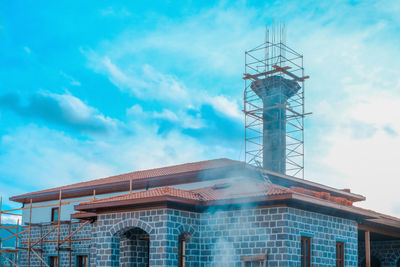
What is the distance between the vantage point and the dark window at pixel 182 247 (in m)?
17.1

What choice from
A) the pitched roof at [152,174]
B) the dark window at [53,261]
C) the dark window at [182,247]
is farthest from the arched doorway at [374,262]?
the dark window at [53,261]

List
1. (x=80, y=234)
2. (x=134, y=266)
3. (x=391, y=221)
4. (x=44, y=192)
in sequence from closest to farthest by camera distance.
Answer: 1. (x=134, y=266)
2. (x=391, y=221)
3. (x=80, y=234)
4. (x=44, y=192)

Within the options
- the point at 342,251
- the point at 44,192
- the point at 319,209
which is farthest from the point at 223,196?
the point at 44,192

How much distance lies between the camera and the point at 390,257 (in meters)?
25.5

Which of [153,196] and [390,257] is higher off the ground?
[153,196]

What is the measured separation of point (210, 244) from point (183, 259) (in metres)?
0.95

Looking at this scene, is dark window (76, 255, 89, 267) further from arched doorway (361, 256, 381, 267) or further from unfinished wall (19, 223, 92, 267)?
arched doorway (361, 256, 381, 267)

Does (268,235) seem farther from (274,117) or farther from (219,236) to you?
(274,117)

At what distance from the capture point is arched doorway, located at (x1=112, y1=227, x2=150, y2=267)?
60.1 feet

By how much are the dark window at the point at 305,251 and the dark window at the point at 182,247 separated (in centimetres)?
351

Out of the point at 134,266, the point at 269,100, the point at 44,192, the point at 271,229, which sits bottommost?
the point at 134,266

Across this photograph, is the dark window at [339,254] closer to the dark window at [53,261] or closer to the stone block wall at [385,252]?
the stone block wall at [385,252]

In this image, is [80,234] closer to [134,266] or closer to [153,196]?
[134,266]

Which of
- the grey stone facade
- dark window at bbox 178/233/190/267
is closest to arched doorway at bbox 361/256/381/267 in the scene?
the grey stone facade
